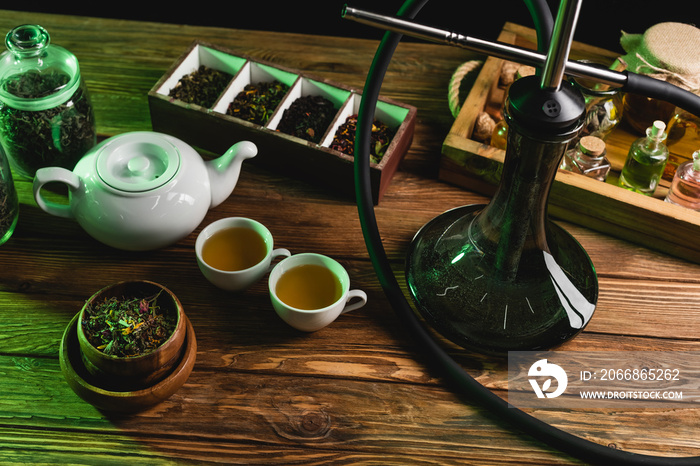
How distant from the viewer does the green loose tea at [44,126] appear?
111cm

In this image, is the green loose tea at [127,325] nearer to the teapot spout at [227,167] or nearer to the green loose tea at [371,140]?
the teapot spout at [227,167]

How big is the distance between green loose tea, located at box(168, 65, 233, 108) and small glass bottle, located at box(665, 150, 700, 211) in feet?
2.87

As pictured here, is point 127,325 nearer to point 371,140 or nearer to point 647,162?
point 371,140

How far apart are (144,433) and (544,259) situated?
2.09 feet

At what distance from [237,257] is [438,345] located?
36cm

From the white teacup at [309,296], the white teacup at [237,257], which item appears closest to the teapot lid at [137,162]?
the white teacup at [237,257]

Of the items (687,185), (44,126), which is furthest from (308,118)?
(687,185)

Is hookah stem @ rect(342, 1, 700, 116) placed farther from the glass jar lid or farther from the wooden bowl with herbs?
the glass jar lid

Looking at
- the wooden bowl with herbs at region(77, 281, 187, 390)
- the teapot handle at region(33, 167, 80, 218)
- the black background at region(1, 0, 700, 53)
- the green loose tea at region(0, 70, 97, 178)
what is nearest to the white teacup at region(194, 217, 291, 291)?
the wooden bowl with herbs at region(77, 281, 187, 390)

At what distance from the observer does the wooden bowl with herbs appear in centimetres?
86

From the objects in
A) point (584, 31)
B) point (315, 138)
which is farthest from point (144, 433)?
point (584, 31)

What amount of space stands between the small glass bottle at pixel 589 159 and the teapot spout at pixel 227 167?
58 cm

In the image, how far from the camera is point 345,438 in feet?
3.05

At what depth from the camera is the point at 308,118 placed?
126cm
